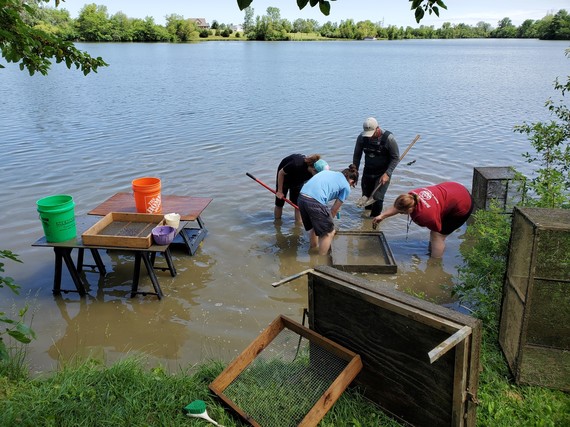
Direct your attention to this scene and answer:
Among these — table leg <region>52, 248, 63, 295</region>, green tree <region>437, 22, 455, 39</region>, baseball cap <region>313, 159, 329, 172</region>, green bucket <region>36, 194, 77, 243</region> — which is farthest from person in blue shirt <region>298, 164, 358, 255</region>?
green tree <region>437, 22, 455, 39</region>

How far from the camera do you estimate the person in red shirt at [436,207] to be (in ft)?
19.0

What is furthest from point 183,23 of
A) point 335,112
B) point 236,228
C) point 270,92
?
point 236,228

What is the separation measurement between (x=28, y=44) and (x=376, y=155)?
5488 millimetres

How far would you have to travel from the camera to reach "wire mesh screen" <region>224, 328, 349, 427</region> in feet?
10.3

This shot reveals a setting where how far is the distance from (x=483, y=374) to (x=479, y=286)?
1326mm

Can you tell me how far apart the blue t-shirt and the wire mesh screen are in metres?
2.82

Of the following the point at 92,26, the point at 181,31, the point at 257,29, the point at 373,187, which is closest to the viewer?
the point at 373,187

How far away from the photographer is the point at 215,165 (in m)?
11.6

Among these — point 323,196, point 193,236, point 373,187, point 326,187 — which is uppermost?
point 326,187

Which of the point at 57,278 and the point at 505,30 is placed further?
the point at 505,30

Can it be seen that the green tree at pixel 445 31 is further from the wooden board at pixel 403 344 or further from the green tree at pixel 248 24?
the wooden board at pixel 403 344

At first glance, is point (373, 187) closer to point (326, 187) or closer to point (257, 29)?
point (326, 187)

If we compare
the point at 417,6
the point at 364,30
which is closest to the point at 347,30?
the point at 364,30

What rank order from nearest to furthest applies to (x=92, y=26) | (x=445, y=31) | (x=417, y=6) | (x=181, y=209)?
1. (x=417, y=6)
2. (x=181, y=209)
3. (x=92, y=26)
4. (x=445, y=31)
